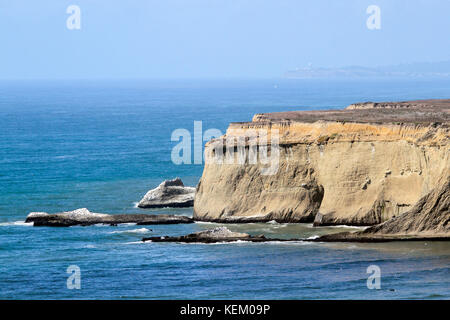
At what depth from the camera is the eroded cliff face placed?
68.2 meters

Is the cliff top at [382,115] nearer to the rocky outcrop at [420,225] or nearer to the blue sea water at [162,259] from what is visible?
the rocky outcrop at [420,225]

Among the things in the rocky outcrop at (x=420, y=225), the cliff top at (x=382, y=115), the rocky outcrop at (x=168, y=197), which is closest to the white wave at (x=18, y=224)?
the rocky outcrop at (x=168, y=197)

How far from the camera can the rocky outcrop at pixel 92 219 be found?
7344cm

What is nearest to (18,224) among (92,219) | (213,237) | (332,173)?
(92,219)

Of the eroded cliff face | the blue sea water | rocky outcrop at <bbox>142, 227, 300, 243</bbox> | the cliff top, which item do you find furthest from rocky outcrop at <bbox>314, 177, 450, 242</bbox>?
the cliff top

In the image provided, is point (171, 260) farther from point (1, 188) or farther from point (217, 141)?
point (1, 188)

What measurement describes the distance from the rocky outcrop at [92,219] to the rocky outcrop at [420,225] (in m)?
12.7

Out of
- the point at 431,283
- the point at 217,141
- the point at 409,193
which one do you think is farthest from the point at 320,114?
the point at 431,283

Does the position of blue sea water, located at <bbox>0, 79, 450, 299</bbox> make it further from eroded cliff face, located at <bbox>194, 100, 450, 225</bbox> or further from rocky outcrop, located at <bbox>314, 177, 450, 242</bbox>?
eroded cliff face, located at <bbox>194, 100, 450, 225</bbox>

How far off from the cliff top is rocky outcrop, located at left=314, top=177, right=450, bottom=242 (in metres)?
7.92

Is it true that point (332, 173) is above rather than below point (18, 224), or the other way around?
above

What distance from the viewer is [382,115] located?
3108 inches

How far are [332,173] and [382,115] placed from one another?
8967 millimetres

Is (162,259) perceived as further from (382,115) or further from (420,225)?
(382,115)
